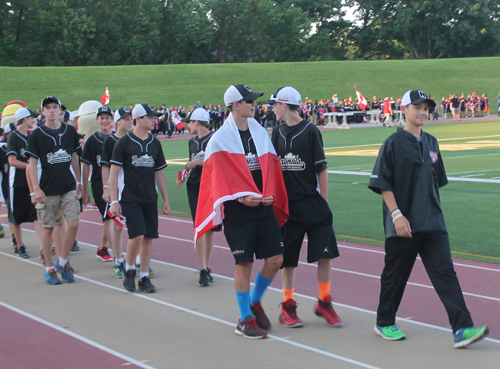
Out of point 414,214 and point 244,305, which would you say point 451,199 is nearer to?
point 414,214

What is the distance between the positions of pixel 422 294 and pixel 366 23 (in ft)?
332

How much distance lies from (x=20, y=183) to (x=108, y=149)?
2.50 meters

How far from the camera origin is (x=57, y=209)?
780 centimetres

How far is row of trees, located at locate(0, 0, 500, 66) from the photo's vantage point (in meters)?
74.2

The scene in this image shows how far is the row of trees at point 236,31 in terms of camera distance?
74.2m

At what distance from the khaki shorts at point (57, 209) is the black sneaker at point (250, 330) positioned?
3.16 m

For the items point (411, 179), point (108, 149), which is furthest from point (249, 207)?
point (108, 149)

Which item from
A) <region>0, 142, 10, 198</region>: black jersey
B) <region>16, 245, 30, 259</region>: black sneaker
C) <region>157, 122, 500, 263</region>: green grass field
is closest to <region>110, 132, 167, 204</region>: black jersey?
<region>16, 245, 30, 259</region>: black sneaker

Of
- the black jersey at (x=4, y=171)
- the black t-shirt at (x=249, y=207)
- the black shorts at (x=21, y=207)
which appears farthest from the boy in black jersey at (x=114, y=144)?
the black jersey at (x=4, y=171)

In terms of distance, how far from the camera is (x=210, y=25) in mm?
86625

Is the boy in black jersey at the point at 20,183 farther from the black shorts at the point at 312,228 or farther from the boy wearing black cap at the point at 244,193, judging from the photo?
the black shorts at the point at 312,228

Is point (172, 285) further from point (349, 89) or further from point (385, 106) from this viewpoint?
point (349, 89)

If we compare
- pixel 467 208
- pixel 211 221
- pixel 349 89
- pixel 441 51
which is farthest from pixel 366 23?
pixel 211 221

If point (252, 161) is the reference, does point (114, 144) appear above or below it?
above
